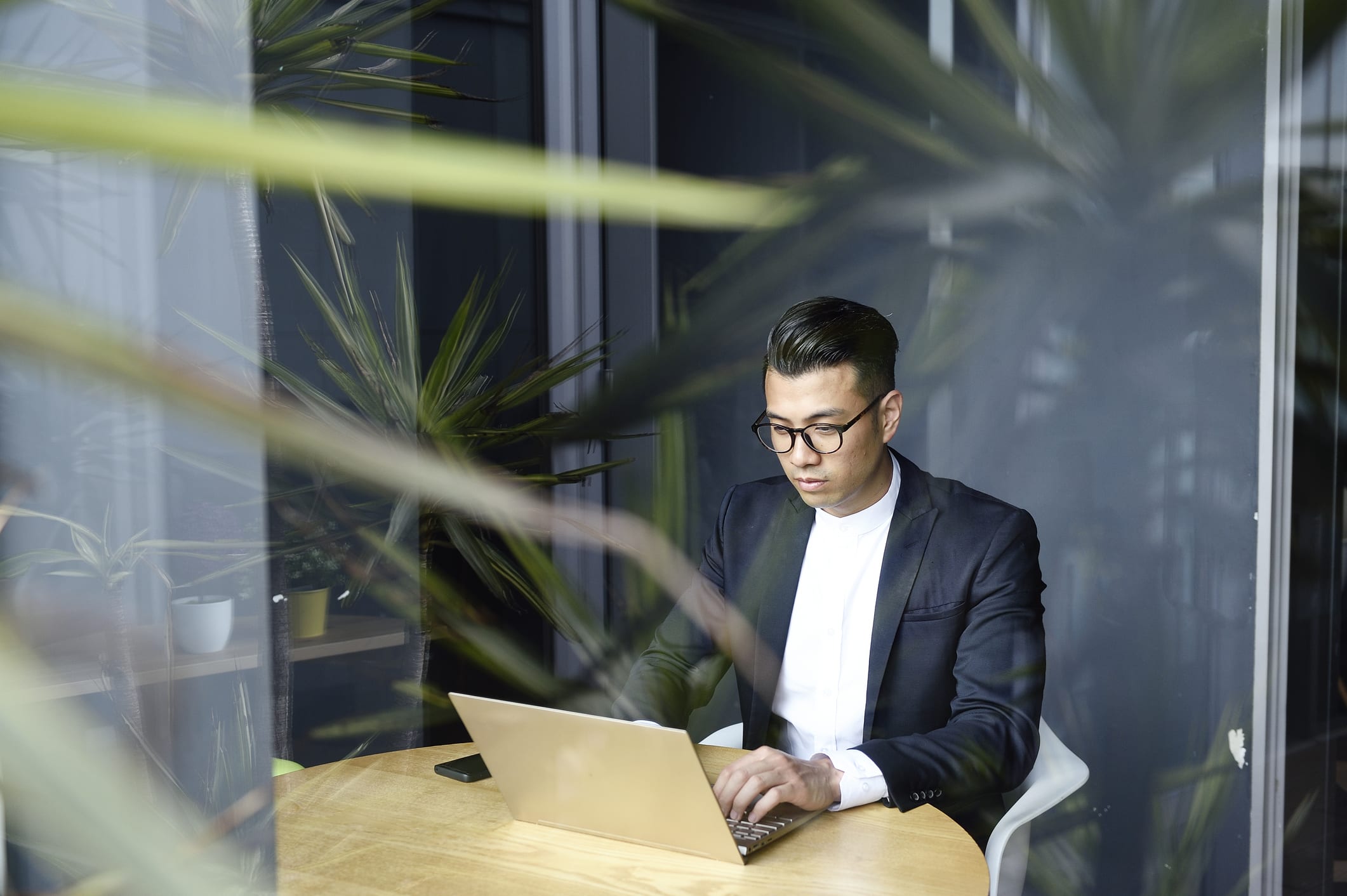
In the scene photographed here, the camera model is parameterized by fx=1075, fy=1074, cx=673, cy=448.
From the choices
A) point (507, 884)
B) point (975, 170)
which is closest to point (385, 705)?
point (507, 884)

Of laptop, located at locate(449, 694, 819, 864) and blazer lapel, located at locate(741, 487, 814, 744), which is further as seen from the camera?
blazer lapel, located at locate(741, 487, 814, 744)

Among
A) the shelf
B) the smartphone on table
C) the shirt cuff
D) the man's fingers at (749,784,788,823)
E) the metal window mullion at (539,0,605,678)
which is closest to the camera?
the shelf

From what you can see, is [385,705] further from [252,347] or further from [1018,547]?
[252,347]

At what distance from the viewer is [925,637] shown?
1.76 m

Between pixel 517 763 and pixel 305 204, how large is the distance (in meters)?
0.96

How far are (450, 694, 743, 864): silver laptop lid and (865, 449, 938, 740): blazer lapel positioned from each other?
27.5 inches

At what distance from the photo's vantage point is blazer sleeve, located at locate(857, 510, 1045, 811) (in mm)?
1380

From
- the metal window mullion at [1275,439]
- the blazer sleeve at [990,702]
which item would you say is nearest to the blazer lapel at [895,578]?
the blazer sleeve at [990,702]

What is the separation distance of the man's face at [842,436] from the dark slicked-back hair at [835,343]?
0.02 m

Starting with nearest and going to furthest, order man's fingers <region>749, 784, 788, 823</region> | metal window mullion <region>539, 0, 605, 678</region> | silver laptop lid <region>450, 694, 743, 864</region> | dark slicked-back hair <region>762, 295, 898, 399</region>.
→ silver laptop lid <region>450, 694, 743, 864</region> < man's fingers <region>749, 784, 788, 823</region> < dark slicked-back hair <region>762, 295, 898, 399</region> < metal window mullion <region>539, 0, 605, 678</region>

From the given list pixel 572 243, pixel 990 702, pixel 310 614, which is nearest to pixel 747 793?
pixel 990 702

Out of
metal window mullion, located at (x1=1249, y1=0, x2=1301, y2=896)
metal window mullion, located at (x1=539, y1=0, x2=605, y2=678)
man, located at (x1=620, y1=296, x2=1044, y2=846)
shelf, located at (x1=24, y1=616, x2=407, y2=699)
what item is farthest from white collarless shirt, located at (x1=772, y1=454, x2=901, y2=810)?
shelf, located at (x1=24, y1=616, x2=407, y2=699)

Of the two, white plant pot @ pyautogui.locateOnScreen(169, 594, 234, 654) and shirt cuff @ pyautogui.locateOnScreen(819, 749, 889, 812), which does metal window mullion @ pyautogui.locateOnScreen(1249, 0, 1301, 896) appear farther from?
white plant pot @ pyautogui.locateOnScreen(169, 594, 234, 654)

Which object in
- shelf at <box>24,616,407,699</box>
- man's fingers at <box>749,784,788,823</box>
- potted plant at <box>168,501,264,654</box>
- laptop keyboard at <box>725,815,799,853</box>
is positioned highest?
potted plant at <box>168,501,264,654</box>
